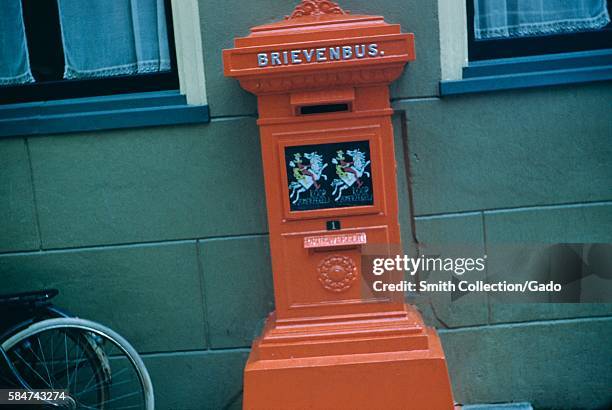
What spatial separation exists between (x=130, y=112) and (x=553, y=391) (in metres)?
2.90

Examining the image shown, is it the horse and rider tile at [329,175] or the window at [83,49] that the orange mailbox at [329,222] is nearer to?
the horse and rider tile at [329,175]

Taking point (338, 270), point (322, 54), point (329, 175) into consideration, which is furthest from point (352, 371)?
point (322, 54)

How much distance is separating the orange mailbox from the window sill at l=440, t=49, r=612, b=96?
Result: 81cm

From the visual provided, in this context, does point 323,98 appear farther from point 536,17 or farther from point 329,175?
point 536,17

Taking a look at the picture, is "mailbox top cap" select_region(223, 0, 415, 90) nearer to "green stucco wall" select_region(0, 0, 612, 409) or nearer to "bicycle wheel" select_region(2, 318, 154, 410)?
"green stucco wall" select_region(0, 0, 612, 409)

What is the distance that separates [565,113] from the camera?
3.83m

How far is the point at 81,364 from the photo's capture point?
4008 millimetres

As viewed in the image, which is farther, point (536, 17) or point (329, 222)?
point (536, 17)

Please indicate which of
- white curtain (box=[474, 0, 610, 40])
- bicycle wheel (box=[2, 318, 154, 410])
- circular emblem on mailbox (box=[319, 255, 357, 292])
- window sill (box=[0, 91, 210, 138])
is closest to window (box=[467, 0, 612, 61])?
white curtain (box=[474, 0, 610, 40])

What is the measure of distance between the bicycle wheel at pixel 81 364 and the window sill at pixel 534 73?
88.1 inches

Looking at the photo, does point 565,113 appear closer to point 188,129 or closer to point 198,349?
point 188,129

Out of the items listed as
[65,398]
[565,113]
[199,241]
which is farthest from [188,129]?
[565,113]

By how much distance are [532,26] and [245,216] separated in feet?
6.48

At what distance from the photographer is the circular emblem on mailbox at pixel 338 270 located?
3.25 m
